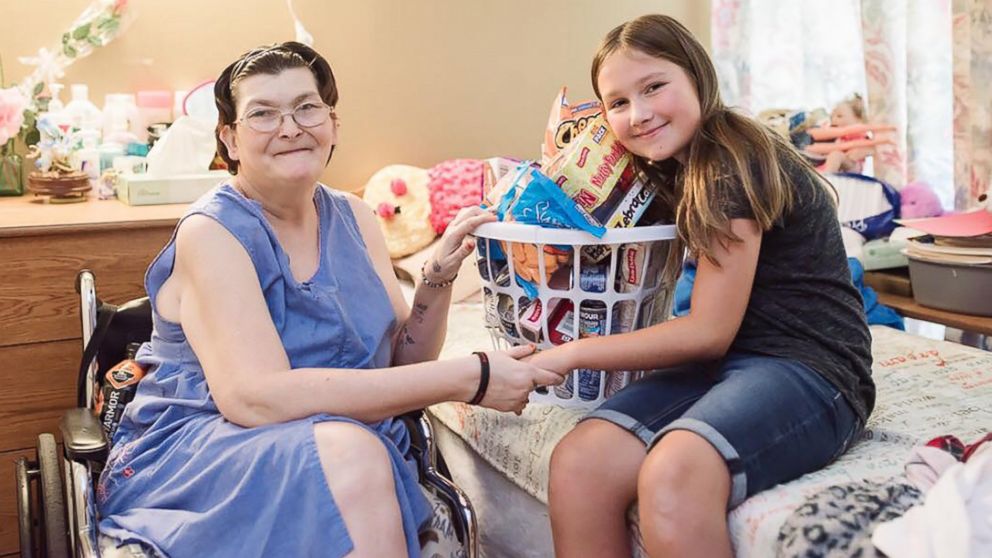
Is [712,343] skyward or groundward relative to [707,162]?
groundward

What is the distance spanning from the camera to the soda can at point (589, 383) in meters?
1.54

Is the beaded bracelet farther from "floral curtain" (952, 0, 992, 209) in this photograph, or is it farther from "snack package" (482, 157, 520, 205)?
"floral curtain" (952, 0, 992, 209)

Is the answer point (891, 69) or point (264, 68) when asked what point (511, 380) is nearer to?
point (264, 68)

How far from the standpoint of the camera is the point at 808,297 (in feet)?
4.75

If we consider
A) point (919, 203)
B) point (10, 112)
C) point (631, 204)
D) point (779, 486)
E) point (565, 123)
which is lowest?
point (779, 486)

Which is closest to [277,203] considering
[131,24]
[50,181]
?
[50,181]

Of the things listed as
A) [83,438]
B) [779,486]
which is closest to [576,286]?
[779,486]

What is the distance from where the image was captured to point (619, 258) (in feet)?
4.79

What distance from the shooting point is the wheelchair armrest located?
4.27 feet

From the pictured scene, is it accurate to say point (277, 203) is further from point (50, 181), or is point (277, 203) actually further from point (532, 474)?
point (50, 181)

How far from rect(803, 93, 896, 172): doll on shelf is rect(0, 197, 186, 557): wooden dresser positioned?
159 cm

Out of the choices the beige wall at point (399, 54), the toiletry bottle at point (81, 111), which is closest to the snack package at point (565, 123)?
the beige wall at point (399, 54)

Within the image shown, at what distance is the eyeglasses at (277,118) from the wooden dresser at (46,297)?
0.59 m

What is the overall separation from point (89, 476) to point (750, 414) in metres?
0.89
